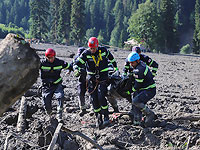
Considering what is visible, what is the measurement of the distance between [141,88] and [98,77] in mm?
1016

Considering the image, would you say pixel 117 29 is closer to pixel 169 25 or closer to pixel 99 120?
pixel 169 25

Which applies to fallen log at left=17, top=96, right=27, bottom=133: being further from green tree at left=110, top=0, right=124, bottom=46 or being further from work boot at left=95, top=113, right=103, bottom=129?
green tree at left=110, top=0, right=124, bottom=46

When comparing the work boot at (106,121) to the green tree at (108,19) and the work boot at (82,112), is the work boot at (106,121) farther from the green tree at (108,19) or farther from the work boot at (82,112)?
the green tree at (108,19)

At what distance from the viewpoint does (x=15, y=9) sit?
141500 millimetres

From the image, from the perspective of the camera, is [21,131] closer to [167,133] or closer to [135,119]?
[135,119]

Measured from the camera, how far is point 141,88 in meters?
6.98

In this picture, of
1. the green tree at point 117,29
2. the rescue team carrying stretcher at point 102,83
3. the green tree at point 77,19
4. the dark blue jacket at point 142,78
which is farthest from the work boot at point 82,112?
the green tree at point 117,29

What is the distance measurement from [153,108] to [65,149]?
13.4ft

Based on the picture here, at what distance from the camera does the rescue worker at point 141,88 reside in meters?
6.74

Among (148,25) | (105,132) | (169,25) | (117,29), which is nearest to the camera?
(105,132)

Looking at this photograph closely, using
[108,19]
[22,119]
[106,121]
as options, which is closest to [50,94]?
[22,119]

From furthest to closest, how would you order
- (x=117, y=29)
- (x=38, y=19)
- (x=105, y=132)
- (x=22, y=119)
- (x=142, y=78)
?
(x=117, y=29) → (x=38, y=19) → (x=142, y=78) → (x=22, y=119) → (x=105, y=132)

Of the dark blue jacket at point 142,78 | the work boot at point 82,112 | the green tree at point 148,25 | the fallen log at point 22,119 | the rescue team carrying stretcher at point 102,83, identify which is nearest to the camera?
the fallen log at point 22,119

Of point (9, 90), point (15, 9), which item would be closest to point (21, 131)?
point (9, 90)
